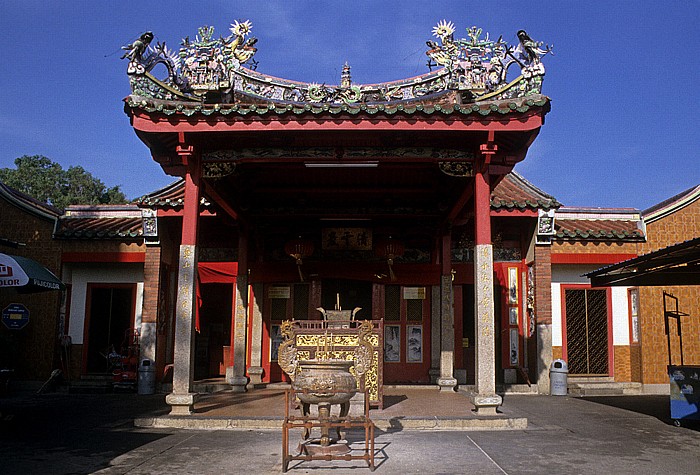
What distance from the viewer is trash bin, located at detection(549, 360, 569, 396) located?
41.2 ft

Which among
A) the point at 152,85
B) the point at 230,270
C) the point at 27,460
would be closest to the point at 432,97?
the point at 230,270

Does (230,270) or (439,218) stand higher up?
(439,218)

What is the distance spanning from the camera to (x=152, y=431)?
7809 mm

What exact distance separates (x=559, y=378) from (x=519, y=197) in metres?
3.87

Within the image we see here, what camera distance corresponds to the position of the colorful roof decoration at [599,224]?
1349 centimetres

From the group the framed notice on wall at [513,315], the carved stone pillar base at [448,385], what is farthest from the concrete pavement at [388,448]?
Result: the framed notice on wall at [513,315]

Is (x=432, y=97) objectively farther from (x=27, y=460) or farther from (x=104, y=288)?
(x=27, y=460)

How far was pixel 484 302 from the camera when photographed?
8.48 m

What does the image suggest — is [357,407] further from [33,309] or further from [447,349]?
[33,309]

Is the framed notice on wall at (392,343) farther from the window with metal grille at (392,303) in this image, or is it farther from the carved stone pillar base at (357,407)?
the carved stone pillar base at (357,407)

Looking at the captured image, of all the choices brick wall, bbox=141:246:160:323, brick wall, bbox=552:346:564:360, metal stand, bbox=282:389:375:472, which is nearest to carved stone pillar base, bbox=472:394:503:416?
metal stand, bbox=282:389:375:472

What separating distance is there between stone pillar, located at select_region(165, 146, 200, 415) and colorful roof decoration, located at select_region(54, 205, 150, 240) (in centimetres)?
475

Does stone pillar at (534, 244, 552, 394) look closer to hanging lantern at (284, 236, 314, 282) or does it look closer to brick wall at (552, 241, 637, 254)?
brick wall at (552, 241, 637, 254)

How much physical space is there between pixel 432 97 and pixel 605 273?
607cm
